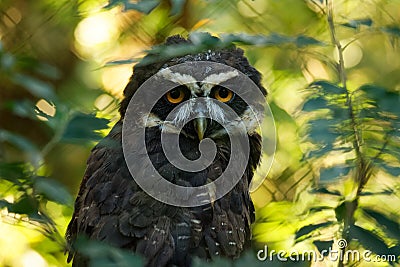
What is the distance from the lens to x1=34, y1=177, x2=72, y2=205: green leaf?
46.1 inches

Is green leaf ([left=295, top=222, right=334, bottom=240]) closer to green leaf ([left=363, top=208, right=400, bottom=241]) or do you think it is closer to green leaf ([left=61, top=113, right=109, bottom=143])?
green leaf ([left=363, top=208, right=400, bottom=241])

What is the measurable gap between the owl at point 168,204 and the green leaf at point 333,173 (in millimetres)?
579

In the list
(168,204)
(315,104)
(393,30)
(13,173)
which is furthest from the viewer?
(168,204)

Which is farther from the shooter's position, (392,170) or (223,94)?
(223,94)

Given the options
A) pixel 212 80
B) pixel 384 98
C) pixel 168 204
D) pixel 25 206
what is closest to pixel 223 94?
pixel 212 80

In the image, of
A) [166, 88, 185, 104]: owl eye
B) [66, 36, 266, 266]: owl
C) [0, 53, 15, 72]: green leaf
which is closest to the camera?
[0, 53, 15, 72]: green leaf

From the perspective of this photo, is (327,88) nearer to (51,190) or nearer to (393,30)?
(393,30)

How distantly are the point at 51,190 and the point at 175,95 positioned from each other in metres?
1.01

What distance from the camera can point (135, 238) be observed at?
79.9 inches

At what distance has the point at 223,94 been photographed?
2.21 meters

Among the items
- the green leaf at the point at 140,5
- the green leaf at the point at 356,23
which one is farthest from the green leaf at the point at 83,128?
the green leaf at the point at 356,23

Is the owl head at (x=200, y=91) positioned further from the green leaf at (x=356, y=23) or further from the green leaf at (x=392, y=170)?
the green leaf at (x=392, y=170)

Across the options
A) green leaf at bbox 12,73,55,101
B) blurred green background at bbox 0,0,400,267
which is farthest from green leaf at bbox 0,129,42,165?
green leaf at bbox 12,73,55,101

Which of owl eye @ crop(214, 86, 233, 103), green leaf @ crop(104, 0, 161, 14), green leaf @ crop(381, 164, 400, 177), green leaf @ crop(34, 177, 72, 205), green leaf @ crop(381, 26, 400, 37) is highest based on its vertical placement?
owl eye @ crop(214, 86, 233, 103)
